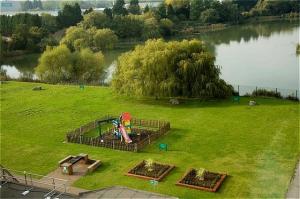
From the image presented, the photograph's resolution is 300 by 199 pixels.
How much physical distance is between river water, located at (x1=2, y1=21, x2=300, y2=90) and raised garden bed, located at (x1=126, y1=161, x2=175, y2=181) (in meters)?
28.7

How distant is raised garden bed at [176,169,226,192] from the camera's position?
71.7 ft

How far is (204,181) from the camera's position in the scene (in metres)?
22.5

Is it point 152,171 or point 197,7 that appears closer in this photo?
point 152,171

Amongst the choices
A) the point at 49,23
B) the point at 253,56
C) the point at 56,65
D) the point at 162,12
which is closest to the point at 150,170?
the point at 56,65

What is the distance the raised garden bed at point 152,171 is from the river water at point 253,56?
2866 cm

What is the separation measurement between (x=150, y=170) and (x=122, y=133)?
5693mm

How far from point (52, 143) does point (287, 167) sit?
15.8 metres

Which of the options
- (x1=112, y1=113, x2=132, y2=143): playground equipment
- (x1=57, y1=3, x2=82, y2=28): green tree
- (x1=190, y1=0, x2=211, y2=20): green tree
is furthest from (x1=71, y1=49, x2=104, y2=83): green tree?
(x1=190, y1=0, x2=211, y2=20): green tree

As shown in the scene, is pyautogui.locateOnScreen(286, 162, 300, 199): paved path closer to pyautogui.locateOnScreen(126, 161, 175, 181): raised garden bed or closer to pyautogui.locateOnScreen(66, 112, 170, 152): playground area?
pyautogui.locateOnScreen(126, 161, 175, 181): raised garden bed

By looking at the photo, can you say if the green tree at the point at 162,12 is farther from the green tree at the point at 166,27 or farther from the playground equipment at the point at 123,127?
the playground equipment at the point at 123,127

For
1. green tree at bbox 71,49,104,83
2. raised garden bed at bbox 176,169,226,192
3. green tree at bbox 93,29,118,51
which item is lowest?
raised garden bed at bbox 176,169,226,192

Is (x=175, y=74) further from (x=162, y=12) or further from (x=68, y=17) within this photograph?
(x=162, y=12)

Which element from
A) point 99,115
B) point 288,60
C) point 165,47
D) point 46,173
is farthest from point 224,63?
point 46,173

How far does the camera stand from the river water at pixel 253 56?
53938 mm
